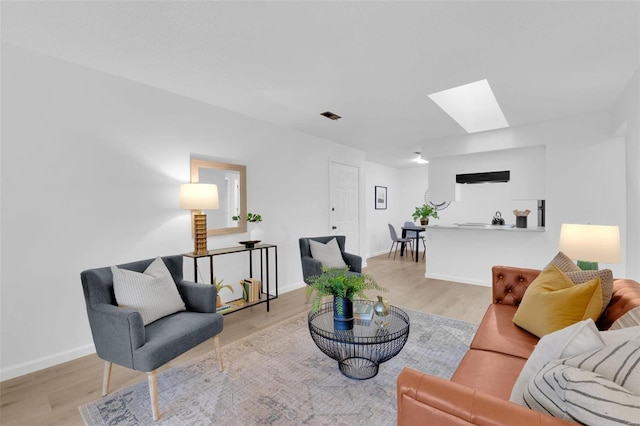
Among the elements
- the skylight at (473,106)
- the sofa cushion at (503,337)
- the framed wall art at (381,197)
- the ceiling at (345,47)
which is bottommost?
the sofa cushion at (503,337)

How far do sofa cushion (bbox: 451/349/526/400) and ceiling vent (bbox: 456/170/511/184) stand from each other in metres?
3.85

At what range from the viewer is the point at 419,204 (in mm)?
8062

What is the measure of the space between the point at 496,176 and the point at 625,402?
4661 millimetres

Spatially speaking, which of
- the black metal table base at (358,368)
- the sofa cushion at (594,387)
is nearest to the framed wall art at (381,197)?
the black metal table base at (358,368)

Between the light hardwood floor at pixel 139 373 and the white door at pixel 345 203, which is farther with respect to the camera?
the white door at pixel 345 203

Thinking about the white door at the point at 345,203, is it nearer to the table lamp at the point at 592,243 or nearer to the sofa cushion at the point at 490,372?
the table lamp at the point at 592,243

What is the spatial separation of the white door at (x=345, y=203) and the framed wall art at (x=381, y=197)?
5.50 ft

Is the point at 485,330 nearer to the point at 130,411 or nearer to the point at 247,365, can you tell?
the point at 247,365

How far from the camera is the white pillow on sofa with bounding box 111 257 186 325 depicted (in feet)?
6.58

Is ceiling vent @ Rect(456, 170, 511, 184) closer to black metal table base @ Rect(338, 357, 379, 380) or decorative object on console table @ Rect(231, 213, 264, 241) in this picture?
decorative object on console table @ Rect(231, 213, 264, 241)

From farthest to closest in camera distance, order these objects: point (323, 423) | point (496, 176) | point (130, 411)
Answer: point (496, 176) → point (130, 411) → point (323, 423)

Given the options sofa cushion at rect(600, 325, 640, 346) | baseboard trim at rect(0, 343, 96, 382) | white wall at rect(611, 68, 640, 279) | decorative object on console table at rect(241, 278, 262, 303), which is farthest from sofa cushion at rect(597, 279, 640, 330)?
baseboard trim at rect(0, 343, 96, 382)

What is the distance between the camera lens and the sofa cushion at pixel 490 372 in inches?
52.2

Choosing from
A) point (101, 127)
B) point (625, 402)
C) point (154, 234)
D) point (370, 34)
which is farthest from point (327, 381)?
point (101, 127)
